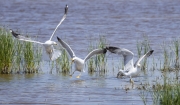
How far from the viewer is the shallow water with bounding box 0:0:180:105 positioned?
12898 millimetres

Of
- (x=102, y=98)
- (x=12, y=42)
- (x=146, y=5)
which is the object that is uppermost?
Result: (x=146, y=5)

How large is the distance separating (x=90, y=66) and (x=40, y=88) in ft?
8.13

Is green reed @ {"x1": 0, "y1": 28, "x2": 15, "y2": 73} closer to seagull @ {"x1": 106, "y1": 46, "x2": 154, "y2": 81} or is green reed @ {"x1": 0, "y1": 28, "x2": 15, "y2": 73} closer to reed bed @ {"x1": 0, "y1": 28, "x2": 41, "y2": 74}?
reed bed @ {"x1": 0, "y1": 28, "x2": 41, "y2": 74}

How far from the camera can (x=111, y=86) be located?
1396 cm

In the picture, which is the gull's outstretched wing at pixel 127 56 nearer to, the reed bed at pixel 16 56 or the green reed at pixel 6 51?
the reed bed at pixel 16 56

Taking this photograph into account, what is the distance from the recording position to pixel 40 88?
13.7 meters

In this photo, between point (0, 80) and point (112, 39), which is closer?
point (0, 80)

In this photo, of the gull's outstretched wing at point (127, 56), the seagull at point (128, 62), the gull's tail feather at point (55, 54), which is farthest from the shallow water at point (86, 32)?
the gull's tail feather at point (55, 54)

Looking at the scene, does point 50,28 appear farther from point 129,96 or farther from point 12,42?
point 129,96

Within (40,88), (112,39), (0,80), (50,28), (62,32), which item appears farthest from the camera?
(50,28)

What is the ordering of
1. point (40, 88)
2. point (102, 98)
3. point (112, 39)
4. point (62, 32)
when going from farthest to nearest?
1. point (62, 32)
2. point (112, 39)
3. point (40, 88)
4. point (102, 98)

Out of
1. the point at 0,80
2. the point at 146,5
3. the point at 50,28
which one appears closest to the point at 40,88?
the point at 0,80

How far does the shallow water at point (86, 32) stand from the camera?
1290 cm

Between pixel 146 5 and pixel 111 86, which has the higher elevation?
pixel 146 5
